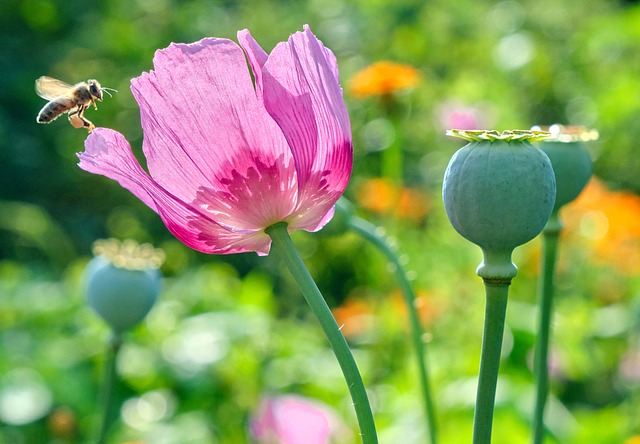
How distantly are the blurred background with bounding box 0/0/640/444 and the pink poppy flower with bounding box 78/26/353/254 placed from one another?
326mm

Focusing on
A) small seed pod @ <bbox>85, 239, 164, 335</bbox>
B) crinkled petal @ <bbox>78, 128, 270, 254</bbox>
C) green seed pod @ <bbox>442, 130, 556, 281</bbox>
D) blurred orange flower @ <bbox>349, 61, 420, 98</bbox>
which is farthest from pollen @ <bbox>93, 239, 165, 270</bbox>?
blurred orange flower @ <bbox>349, 61, 420, 98</bbox>

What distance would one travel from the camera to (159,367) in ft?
6.47

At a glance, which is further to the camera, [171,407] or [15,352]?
[15,352]

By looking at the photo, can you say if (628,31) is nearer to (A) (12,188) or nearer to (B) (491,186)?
(A) (12,188)

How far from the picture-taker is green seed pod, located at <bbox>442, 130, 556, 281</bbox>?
0.44 m

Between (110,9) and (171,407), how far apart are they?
3.17m

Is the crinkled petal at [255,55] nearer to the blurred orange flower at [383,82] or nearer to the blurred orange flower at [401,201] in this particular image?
the blurred orange flower at [383,82]

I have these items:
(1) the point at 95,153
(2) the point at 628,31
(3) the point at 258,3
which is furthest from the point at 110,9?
(1) the point at 95,153

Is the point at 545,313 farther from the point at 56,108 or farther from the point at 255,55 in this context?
the point at 56,108

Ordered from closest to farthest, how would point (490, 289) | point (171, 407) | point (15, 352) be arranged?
point (490, 289)
point (171, 407)
point (15, 352)

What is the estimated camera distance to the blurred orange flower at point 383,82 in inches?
81.9

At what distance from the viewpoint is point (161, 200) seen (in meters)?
0.51

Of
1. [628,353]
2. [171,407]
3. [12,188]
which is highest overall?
[12,188]

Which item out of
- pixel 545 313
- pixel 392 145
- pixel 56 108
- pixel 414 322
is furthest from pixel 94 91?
pixel 392 145
